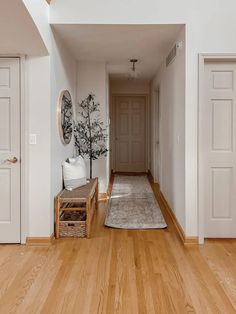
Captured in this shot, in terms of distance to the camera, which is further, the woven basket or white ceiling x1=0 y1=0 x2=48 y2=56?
the woven basket

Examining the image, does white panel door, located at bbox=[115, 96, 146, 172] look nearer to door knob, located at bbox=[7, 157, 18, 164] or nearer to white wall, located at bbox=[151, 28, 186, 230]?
white wall, located at bbox=[151, 28, 186, 230]

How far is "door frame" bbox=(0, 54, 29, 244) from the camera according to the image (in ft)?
11.2

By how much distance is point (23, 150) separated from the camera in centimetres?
345

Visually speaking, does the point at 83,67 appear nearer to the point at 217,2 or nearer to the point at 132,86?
the point at 217,2

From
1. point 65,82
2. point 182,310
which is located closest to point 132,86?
point 65,82

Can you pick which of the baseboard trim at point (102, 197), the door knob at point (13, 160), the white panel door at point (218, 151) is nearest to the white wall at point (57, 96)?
the door knob at point (13, 160)

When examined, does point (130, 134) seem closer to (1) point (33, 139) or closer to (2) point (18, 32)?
(1) point (33, 139)

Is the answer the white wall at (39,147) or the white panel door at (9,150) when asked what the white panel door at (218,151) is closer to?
the white wall at (39,147)

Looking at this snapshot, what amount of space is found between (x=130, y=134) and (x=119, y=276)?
664cm

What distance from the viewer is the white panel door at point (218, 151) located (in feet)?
11.5

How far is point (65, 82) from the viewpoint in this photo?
4469mm

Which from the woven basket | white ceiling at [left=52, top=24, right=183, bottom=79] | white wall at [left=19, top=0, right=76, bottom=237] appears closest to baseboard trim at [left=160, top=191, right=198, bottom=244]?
the woven basket

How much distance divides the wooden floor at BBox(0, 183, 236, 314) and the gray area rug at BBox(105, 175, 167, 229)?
1.55 ft

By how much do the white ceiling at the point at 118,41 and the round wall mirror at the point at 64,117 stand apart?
0.72 m
